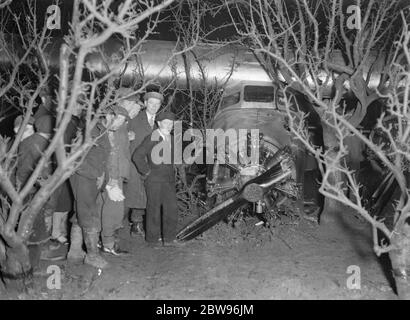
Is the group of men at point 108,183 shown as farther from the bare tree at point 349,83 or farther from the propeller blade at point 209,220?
the bare tree at point 349,83

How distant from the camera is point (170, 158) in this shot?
5441 mm

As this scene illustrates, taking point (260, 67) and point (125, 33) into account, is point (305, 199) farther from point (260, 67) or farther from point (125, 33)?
point (125, 33)

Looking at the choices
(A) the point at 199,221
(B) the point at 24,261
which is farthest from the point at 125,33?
(A) the point at 199,221

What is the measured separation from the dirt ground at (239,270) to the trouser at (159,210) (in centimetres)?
21

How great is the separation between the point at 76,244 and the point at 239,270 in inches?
80.4

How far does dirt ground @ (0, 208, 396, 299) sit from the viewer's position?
4273 mm

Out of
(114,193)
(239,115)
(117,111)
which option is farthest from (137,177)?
(239,115)

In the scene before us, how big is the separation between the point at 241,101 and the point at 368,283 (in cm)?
392

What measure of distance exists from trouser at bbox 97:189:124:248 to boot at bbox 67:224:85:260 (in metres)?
0.29

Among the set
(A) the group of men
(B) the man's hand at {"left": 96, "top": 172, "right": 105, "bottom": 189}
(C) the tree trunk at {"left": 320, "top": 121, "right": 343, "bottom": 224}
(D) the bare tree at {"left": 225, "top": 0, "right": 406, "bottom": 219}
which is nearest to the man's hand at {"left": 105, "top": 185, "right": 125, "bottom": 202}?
(A) the group of men

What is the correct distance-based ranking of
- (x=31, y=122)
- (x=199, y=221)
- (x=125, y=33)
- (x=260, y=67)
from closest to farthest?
(x=125, y=33)
(x=31, y=122)
(x=199, y=221)
(x=260, y=67)

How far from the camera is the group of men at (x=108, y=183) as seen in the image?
181 inches

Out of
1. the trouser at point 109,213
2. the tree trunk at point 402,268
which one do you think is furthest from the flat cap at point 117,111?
the tree trunk at point 402,268

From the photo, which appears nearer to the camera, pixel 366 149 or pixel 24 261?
pixel 24 261
